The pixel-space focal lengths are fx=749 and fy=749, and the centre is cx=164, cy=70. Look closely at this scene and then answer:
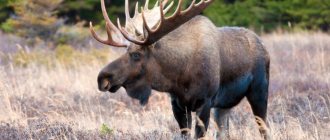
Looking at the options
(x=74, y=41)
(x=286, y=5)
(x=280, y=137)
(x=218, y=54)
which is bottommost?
(x=280, y=137)

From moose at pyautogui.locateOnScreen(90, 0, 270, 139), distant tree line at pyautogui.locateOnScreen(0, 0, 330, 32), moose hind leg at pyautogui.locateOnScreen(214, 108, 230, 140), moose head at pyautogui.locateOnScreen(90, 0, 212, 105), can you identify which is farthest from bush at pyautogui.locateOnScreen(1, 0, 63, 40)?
moose head at pyautogui.locateOnScreen(90, 0, 212, 105)

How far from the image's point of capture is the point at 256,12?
94.4 ft

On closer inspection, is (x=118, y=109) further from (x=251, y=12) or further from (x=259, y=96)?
(x=251, y=12)

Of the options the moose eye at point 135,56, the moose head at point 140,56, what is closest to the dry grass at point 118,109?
the moose head at point 140,56

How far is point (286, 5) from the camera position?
28.7 metres

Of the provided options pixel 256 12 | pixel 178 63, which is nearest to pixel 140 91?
pixel 178 63

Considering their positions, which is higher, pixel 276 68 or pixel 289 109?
pixel 276 68

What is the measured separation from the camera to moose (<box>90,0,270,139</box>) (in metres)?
6.91

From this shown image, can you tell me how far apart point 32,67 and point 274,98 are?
6.24 meters

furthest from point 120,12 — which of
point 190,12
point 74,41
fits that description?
point 190,12

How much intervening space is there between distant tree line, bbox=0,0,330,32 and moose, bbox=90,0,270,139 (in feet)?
66.7

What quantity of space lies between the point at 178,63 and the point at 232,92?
984 mm

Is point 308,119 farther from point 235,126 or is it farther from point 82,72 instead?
point 82,72

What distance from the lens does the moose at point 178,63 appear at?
22.7ft
